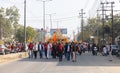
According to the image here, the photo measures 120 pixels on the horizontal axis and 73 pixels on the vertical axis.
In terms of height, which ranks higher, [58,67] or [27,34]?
[27,34]

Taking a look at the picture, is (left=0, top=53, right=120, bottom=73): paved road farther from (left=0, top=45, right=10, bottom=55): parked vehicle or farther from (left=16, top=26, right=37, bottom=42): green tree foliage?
(left=16, top=26, right=37, bottom=42): green tree foliage

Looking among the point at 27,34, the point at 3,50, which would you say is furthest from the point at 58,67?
the point at 27,34

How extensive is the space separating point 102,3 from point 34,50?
144 feet

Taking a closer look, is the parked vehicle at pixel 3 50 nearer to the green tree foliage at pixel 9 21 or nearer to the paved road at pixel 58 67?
the paved road at pixel 58 67

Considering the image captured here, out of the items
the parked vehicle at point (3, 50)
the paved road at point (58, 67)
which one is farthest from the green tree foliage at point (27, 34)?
the paved road at point (58, 67)

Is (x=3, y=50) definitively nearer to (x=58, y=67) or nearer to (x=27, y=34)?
(x=58, y=67)

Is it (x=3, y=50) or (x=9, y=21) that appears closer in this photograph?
(x=3, y=50)

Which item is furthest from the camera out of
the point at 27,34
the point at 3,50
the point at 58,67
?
the point at 27,34

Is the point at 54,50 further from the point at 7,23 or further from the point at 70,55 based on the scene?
the point at 7,23

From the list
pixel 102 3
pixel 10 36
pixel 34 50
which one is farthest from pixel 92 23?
pixel 34 50

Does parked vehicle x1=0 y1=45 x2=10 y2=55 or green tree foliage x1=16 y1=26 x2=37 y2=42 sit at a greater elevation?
green tree foliage x1=16 y1=26 x2=37 y2=42

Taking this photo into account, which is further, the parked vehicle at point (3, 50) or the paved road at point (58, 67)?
the parked vehicle at point (3, 50)

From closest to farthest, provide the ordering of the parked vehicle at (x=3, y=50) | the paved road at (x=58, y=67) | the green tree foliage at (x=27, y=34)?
the paved road at (x=58, y=67) < the parked vehicle at (x=3, y=50) < the green tree foliage at (x=27, y=34)

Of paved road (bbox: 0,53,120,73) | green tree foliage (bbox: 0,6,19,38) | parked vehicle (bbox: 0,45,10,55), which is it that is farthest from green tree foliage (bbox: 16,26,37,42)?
paved road (bbox: 0,53,120,73)
